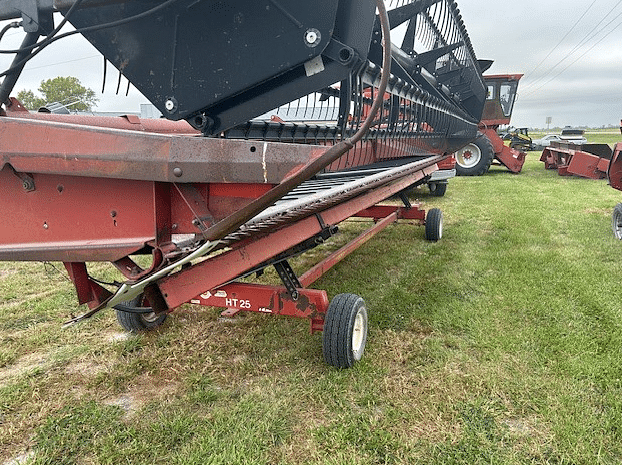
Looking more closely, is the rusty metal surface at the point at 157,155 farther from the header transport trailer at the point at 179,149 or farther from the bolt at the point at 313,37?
the bolt at the point at 313,37

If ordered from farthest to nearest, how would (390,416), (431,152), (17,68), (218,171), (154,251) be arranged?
1. (431,152)
2. (390,416)
3. (17,68)
4. (154,251)
5. (218,171)

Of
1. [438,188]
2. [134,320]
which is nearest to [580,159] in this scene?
[438,188]

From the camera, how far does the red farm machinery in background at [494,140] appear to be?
14195 mm

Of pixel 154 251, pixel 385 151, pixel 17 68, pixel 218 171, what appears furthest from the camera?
pixel 385 151

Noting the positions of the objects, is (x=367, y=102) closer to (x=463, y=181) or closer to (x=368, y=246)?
(x=368, y=246)

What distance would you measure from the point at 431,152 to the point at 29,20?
17.7 ft

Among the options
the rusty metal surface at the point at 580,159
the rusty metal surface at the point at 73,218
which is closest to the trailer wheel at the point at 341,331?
the rusty metal surface at the point at 73,218

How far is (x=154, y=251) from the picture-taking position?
72.3 inches

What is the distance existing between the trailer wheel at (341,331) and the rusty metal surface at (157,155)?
1.26 metres

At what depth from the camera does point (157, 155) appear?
5.53ft

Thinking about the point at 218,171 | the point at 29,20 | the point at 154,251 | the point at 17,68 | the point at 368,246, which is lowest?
the point at 368,246

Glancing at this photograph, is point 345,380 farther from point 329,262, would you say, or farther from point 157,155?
point 157,155

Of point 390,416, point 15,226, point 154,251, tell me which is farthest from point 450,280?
point 15,226

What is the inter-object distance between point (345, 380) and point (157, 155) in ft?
5.48
